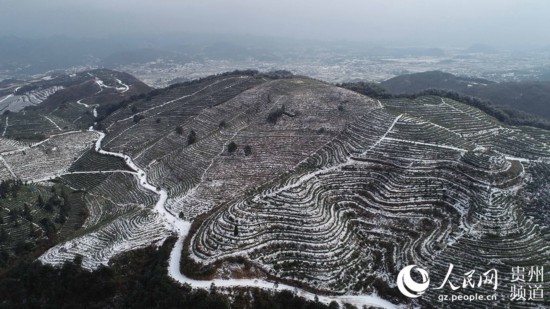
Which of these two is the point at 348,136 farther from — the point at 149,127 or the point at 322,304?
the point at 149,127

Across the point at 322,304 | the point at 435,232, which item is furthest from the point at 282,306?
the point at 435,232

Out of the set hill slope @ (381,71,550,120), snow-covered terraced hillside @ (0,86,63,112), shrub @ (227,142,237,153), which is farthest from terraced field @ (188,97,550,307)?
snow-covered terraced hillside @ (0,86,63,112)

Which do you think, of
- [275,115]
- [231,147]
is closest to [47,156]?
[231,147]

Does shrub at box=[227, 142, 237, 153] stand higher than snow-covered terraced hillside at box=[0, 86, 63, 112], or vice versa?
shrub at box=[227, 142, 237, 153]

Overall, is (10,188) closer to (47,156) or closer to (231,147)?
(47,156)

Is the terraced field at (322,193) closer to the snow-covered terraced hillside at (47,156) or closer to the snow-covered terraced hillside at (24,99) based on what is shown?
the snow-covered terraced hillside at (47,156)

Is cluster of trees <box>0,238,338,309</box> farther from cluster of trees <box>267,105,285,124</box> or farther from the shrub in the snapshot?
cluster of trees <box>267,105,285,124</box>
